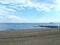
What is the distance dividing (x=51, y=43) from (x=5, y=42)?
294cm

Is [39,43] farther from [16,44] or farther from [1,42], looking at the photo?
[1,42]

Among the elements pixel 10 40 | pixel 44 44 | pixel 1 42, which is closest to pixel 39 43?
pixel 44 44

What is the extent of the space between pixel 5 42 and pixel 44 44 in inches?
97.1

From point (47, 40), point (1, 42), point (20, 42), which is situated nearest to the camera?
point (1, 42)

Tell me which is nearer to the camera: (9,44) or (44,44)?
(9,44)

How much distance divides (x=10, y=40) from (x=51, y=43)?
2637 millimetres

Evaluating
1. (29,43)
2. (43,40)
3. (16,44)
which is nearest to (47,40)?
(43,40)

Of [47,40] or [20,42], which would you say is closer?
[20,42]

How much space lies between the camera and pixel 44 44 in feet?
30.0

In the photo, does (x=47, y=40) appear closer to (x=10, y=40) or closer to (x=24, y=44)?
(x=24, y=44)


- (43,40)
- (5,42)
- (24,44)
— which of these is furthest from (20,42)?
(43,40)

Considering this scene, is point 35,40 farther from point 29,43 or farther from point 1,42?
point 1,42

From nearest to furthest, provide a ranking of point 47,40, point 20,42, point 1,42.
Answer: point 1,42 < point 20,42 < point 47,40

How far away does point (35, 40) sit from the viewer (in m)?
9.55
